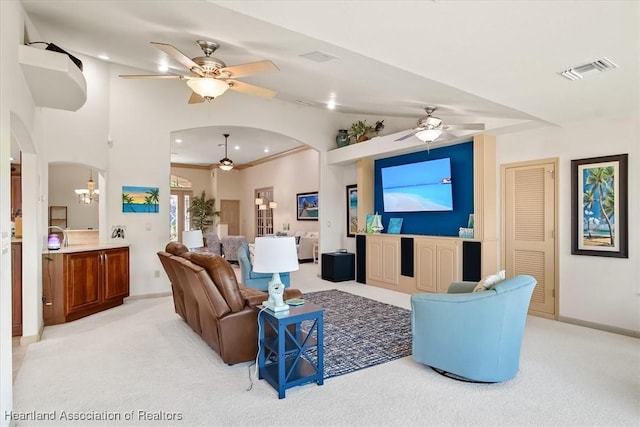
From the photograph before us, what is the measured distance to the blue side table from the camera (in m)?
2.73

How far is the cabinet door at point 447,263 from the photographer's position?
18.2 ft

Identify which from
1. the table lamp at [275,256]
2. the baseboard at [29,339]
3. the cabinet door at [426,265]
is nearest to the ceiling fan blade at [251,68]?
the table lamp at [275,256]

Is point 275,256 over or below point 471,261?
over

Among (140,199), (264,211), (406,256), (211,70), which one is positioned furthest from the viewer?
(264,211)

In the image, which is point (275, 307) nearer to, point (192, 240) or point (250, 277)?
point (250, 277)

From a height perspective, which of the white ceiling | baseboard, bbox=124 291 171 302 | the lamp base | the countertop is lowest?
baseboard, bbox=124 291 171 302

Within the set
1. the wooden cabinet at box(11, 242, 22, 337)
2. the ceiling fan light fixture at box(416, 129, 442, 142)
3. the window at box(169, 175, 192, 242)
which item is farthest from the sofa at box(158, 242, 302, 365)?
the window at box(169, 175, 192, 242)

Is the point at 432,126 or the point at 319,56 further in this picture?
the point at 432,126

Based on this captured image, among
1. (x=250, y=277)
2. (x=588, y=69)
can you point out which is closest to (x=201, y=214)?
(x=250, y=277)

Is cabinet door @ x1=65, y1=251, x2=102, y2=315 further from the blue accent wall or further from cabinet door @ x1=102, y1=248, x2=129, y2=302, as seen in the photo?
the blue accent wall

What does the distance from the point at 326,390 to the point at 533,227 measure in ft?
12.0

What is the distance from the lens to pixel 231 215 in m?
14.2

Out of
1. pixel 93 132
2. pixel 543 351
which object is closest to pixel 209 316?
pixel 543 351

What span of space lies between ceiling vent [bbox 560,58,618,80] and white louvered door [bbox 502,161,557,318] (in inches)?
72.4
